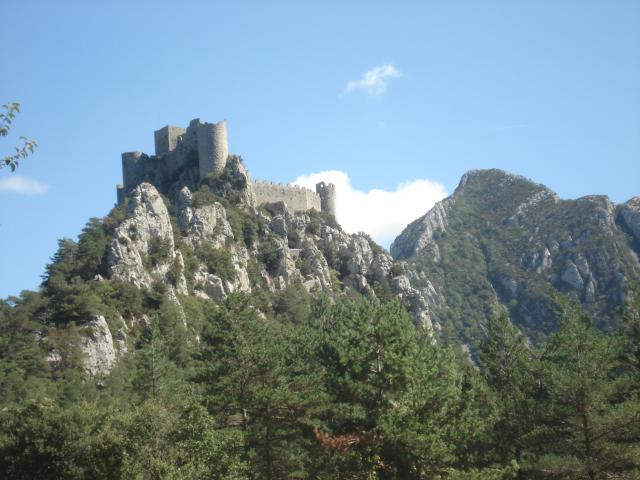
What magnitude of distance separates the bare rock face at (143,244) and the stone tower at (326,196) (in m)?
30.4

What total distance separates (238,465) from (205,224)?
47228 millimetres

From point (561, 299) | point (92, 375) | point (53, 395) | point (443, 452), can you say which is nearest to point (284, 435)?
point (443, 452)

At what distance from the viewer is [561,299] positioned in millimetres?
Answer: 28828

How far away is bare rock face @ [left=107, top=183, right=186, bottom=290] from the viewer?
54.4 meters

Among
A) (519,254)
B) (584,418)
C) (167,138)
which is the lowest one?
(584,418)

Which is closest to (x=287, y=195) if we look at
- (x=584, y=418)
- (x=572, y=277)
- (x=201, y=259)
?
(x=201, y=259)

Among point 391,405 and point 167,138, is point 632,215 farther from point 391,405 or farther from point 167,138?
point 391,405

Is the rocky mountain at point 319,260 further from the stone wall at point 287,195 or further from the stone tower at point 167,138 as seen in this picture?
the stone tower at point 167,138

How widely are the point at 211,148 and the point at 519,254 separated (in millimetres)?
56433

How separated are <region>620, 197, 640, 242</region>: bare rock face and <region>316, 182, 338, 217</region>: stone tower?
44658mm

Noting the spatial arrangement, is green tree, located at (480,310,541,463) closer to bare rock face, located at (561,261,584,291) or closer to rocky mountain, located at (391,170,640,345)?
rocky mountain, located at (391,170,640,345)

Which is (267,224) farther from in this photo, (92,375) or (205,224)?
(92,375)

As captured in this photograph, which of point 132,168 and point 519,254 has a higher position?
point 132,168

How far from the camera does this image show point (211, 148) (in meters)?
76.2
